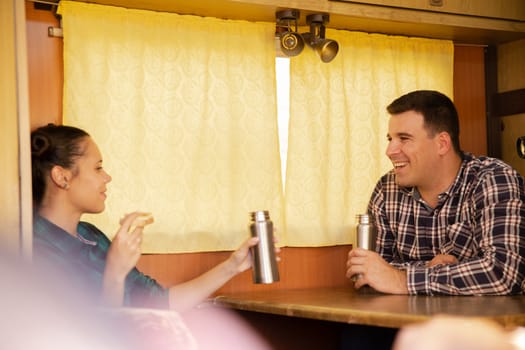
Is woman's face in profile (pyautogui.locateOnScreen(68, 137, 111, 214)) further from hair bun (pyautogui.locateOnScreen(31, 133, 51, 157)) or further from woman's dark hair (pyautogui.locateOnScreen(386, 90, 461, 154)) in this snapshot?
woman's dark hair (pyautogui.locateOnScreen(386, 90, 461, 154))

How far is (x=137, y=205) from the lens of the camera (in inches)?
99.1

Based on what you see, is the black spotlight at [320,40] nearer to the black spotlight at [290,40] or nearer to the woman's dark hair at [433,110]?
the black spotlight at [290,40]

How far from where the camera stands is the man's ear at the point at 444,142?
8.34 feet

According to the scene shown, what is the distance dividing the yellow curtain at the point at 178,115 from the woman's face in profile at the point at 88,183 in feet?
0.93

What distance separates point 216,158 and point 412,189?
67 cm

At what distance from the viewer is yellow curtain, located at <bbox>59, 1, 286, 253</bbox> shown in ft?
8.05

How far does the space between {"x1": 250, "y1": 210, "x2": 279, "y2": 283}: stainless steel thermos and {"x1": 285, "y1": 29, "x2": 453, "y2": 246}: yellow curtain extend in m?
0.60

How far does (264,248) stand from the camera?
220 centimetres

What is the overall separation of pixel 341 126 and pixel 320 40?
1.26 feet

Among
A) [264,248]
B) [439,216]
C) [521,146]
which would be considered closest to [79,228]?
[264,248]

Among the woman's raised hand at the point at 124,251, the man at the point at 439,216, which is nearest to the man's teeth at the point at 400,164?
the man at the point at 439,216

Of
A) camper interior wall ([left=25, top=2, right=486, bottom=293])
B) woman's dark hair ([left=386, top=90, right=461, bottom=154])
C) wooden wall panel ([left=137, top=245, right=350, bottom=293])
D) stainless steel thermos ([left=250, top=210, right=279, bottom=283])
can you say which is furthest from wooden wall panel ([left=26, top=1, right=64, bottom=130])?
woman's dark hair ([left=386, top=90, right=461, bottom=154])

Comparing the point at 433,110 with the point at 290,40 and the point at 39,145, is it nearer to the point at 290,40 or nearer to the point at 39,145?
the point at 290,40

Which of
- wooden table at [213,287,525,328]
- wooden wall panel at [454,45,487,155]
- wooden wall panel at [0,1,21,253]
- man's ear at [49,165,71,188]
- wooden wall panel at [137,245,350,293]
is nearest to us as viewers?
wooden table at [213,287,525,328]
